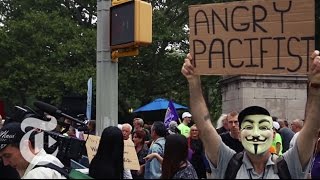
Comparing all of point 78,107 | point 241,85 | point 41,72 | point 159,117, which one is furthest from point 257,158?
point 41,72

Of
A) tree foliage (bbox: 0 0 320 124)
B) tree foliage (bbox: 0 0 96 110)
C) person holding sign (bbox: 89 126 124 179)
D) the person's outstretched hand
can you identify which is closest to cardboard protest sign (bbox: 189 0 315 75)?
the person's outstretched hand

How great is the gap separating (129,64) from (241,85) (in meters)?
14.9

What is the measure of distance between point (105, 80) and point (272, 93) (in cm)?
1147

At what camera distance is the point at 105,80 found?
7.43 metres

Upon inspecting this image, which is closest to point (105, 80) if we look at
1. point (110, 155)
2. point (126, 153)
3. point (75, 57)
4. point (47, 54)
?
point (126, 153)

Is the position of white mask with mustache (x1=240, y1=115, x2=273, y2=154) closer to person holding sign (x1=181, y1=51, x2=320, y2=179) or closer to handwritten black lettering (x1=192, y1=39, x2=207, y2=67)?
person holding sign (x1=181, y1=51, x2=320, y2=179)

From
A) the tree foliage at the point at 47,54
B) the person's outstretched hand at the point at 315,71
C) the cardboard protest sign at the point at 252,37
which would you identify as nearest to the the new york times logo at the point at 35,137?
the cardboard protest sign at the point at 252,37

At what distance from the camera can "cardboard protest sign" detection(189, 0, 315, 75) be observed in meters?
4.85

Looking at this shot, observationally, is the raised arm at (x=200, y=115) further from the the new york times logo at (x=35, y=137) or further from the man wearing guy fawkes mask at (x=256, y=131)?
the the new york times logo at (x=35, y=137)

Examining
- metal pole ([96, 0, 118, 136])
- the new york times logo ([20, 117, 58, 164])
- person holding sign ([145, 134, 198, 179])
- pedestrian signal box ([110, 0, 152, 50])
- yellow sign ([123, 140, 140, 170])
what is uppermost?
pedestrian signal box ([110, 0, 152, 50])

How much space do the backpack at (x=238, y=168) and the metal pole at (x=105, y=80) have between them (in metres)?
3.05

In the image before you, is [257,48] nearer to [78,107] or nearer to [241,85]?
[241,85]

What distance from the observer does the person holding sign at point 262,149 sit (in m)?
4.39

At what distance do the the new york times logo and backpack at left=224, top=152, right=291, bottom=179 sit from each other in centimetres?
146
